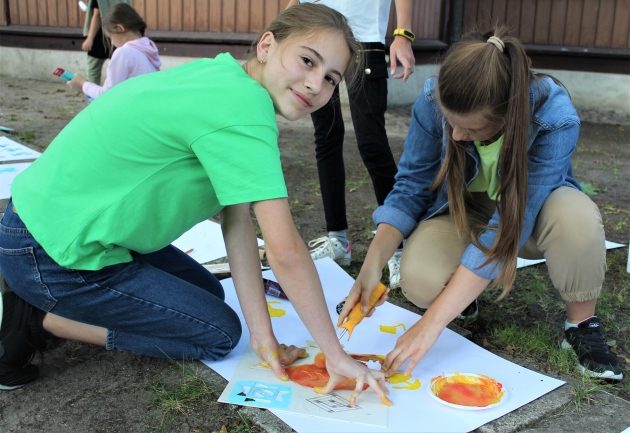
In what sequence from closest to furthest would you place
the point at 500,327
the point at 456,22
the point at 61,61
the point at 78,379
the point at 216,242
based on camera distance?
the point at 78,379 → the point at 500,327 → the point at 216,242 → the point at 456,22 → the point at 61,61

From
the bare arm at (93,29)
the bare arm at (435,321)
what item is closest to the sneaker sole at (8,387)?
the bare arm at (435,321)

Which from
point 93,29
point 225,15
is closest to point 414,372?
point 93,29

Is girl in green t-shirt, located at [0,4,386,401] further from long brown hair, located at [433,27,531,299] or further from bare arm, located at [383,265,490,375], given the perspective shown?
long brown hair, located at [433,27,531,299]

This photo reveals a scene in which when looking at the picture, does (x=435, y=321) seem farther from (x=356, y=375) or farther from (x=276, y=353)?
(x=276, y=353)

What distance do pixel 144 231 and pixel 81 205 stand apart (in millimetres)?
155

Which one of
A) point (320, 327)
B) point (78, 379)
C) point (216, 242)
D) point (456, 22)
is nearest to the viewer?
point (320, 327)

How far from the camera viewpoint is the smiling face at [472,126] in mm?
1615

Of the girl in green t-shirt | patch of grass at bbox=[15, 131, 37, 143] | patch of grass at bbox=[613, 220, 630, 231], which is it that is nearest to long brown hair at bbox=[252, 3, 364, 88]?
the girl in green t-shirt

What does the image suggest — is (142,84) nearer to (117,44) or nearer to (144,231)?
(144,231)

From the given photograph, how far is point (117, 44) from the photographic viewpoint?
158 inches

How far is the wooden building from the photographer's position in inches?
254

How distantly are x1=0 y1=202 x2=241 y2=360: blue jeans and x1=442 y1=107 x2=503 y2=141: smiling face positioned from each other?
0.76 metres

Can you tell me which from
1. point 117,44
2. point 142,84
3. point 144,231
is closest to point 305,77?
point 142,84

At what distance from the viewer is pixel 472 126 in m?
1.65
